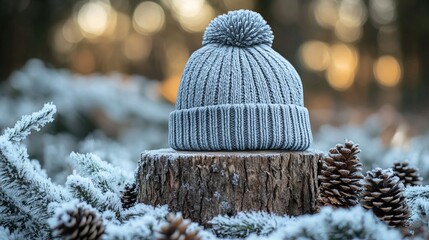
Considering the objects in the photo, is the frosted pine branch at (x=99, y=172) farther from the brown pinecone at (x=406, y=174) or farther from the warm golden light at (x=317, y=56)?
the warm golden light at (x=317, y=56)

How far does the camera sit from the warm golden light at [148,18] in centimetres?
908

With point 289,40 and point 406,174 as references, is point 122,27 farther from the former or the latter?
point 406,174

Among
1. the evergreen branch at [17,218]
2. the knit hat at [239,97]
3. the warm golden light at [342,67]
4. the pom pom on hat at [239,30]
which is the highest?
the warm golden light at [342,67]

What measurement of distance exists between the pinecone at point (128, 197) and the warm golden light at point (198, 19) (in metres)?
7.10

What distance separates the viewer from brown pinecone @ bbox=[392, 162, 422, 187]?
1.69 metres

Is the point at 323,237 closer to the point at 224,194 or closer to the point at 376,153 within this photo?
the point at 224,194

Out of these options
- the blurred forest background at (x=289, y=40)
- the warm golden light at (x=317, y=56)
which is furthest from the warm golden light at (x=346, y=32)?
the warm golden light at (x=317, y=56)

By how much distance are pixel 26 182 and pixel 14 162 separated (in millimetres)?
65

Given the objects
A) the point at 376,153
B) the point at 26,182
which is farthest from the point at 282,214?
the point at 376,153

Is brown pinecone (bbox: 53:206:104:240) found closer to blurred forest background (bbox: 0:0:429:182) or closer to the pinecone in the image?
the pinecone

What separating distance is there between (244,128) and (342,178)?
0.97 ft

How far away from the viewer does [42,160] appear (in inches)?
118

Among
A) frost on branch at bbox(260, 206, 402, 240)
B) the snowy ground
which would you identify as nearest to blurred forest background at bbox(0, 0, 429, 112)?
the snowy ground

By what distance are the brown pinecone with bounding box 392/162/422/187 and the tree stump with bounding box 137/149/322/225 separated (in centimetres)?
43
